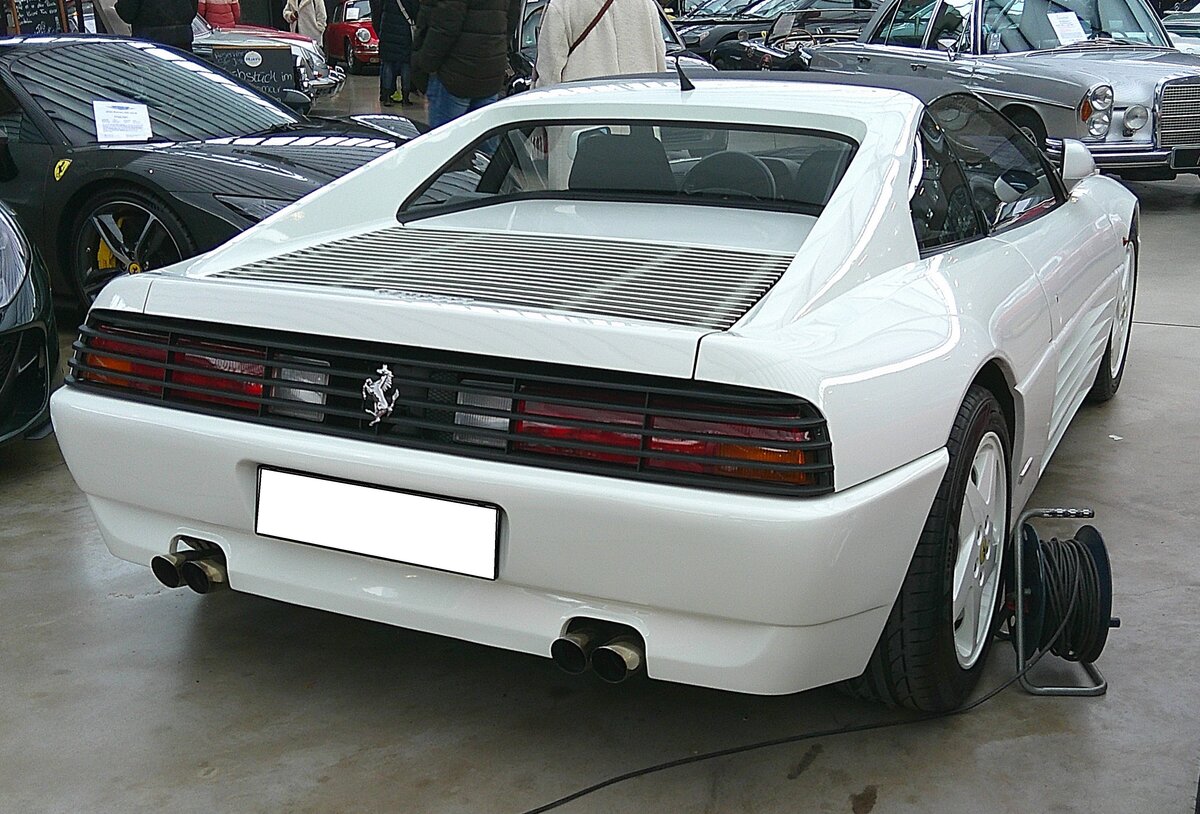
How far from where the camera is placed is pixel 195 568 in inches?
95.8

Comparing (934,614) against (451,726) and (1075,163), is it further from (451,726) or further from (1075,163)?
(1075,163)

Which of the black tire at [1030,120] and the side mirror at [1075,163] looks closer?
the side mirror at [1075,163]

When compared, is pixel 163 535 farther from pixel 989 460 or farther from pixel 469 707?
pixel 989 460

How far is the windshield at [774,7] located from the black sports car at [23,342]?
1027 cm

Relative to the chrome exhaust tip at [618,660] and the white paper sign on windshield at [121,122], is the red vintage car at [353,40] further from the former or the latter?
the chrome exhaust tip at [618,660]

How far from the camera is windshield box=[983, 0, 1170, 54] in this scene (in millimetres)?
8961

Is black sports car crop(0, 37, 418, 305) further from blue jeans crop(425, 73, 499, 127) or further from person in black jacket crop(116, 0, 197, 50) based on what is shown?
person in black jacket crop(116, 0, 197, 50)

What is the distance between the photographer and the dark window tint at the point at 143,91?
5352mm

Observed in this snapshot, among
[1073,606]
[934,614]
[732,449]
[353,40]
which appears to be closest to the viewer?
[732,449]

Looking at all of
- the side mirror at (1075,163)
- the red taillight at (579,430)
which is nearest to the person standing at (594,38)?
the side mirror at (1075,163)

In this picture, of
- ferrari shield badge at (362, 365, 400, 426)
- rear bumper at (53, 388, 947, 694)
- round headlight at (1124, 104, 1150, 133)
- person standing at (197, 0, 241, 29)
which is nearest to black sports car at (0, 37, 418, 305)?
rear bumper at (53, 388, 947, 694)

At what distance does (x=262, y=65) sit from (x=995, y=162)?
684cm

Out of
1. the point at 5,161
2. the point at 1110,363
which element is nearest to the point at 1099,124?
the point at 1110,363

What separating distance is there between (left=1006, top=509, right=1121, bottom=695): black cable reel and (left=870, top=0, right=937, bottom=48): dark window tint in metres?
7.36
